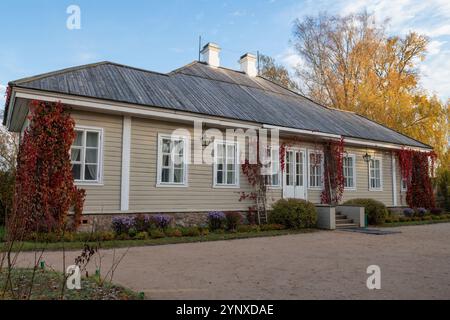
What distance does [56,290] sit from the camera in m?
4.21

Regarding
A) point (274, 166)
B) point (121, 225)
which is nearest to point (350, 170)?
point (274, 166)

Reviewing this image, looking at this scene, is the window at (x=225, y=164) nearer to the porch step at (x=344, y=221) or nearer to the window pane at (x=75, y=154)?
the porch step at (x=344, y=221)

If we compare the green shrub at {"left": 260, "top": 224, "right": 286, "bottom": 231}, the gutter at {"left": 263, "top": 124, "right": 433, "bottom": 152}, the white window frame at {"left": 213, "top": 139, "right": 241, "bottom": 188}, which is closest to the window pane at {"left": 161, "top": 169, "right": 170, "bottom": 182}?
the white window frame at {"left": 213, "top": 139, "right": 241, "bottom": 188}

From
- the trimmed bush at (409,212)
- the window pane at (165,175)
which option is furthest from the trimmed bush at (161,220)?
the trimmed bush at (409,212)

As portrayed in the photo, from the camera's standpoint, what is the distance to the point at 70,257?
6875mm

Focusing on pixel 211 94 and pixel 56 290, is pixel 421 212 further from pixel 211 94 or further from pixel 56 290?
pixel 56 290

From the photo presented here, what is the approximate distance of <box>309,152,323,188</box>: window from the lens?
15.0 meters

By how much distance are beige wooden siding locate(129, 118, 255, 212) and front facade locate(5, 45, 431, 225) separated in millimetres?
30

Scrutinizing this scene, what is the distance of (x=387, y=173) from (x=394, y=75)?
11.8 metres

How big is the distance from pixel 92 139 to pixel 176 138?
2560mm

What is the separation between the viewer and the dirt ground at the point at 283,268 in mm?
4633

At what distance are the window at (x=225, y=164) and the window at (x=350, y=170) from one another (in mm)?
6119

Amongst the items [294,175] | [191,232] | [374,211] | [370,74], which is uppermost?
[370,74]
